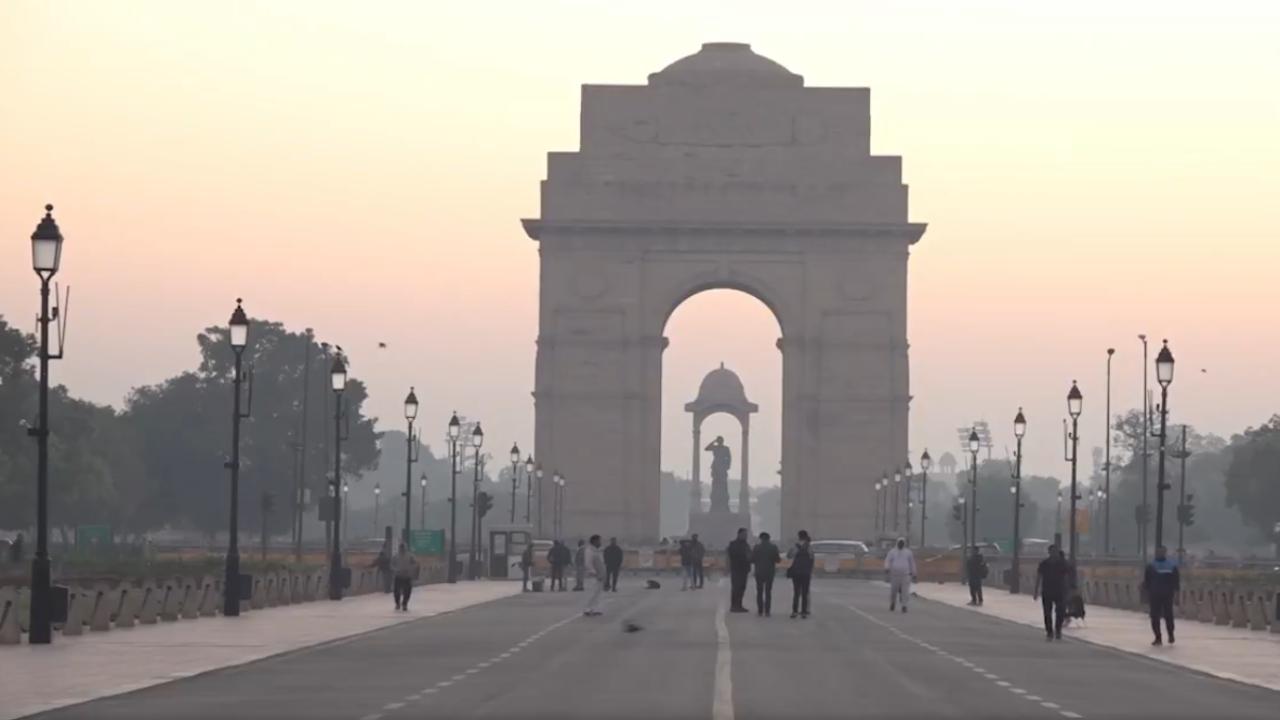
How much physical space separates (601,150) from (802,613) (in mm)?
71460

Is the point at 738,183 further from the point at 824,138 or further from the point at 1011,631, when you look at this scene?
the point at 1011,631

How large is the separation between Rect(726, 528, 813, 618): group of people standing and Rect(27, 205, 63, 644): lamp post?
17.1 metres

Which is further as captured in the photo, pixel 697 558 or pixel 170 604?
pixel 697 558

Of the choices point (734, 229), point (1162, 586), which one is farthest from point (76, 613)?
point (734, 229)

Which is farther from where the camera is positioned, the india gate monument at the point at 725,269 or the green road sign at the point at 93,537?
the india gate monument at the point at 725,269

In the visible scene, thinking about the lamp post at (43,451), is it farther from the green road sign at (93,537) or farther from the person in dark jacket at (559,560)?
the green road sign at (93,537)

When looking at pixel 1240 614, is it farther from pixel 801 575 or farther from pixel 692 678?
pixel 692 678

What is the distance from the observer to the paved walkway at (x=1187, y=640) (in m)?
36.5

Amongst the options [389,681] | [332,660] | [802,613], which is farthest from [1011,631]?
[389,681]

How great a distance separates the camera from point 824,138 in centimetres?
12212

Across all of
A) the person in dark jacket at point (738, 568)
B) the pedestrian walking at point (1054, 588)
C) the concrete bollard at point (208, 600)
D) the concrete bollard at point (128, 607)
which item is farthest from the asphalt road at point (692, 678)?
the person in dark jacket at point (738, 568)

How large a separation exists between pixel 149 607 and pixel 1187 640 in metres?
17.3

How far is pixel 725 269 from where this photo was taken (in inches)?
4788

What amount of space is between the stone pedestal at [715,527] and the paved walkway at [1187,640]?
75.9 meters
